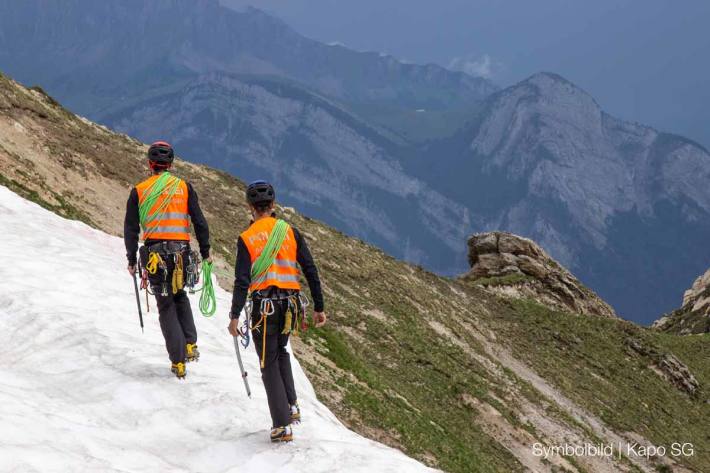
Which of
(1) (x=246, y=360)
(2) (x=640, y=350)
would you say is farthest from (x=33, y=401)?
(2) (x=640, y=350)

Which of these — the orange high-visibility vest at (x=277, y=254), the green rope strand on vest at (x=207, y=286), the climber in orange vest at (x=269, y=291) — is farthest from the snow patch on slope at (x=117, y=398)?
the orange high-visibility vest at (x=277, y=254)

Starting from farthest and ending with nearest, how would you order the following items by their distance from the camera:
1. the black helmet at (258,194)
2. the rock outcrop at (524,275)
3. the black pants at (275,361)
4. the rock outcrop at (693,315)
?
the rock outcrop at (693,315) < the rock outcrop at (524,275) < the black helmet at (258,194) < the black pants at (275,361)

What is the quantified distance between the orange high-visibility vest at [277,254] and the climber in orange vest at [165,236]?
2339mm

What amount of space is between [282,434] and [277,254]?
2.94m

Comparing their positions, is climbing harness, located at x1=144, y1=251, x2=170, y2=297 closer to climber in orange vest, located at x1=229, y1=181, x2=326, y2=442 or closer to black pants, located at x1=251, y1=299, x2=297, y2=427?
climber in orange vest, located at x1=229, y1=181, x2=326, y2=442

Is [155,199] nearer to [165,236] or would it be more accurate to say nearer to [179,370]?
[165,236]

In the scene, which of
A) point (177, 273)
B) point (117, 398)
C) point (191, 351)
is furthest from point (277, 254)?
point (117, 398)

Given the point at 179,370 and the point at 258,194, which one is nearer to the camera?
the point at 258,194

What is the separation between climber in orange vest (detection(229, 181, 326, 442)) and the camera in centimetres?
1120

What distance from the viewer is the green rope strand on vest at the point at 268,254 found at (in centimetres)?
1123

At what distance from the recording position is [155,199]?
519 inches

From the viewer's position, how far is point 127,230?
13227mm

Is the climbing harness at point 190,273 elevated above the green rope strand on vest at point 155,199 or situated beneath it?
situated beneath

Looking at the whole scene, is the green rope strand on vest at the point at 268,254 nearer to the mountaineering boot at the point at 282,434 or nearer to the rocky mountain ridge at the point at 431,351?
the mountaineering boot at the point at 282,434
